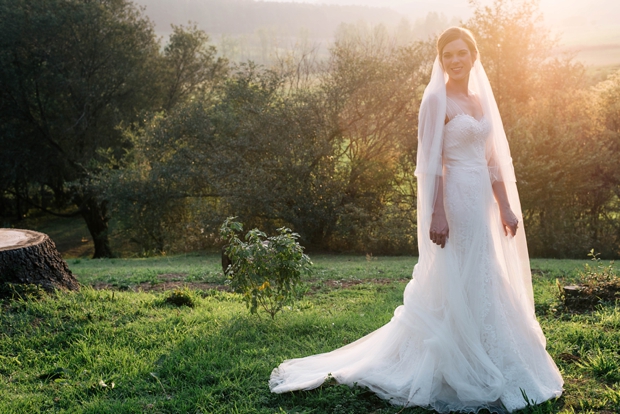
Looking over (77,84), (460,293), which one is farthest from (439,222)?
(77,84)

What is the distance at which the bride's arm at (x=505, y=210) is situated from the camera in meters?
4.05

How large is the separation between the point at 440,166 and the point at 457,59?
834mm

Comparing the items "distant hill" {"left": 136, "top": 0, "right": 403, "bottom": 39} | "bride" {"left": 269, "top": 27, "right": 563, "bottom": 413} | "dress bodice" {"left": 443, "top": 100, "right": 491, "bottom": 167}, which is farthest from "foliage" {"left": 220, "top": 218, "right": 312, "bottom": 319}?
"distant hill" {"left": 136, "top": 0, "right": 403, "bottom": 39}

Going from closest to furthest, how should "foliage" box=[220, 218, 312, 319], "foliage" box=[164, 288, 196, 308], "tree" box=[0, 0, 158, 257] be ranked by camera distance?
"foliage" box=[220, 218, 312, 319], "foliage" box=[164, 288, 196, 308], "tree" box=[0, 0, 158, 257]

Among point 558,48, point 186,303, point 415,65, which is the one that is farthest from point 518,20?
point 186,303

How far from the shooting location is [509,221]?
4.05 metres

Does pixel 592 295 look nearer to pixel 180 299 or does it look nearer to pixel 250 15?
pixel 180 299

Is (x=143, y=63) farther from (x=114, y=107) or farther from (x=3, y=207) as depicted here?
(x=3, y=207)

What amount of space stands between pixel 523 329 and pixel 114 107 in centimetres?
2298

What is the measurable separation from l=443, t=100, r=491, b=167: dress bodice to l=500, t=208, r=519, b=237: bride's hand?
1.39 ft

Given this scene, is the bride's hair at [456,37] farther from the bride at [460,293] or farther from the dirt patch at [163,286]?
the dirt patch at [163,286]

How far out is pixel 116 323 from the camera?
5578mm

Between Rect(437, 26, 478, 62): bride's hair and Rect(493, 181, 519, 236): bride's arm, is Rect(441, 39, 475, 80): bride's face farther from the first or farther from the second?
Rect(493, 181, 519, 236): bride's arm

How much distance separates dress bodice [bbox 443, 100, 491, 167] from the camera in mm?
3922
